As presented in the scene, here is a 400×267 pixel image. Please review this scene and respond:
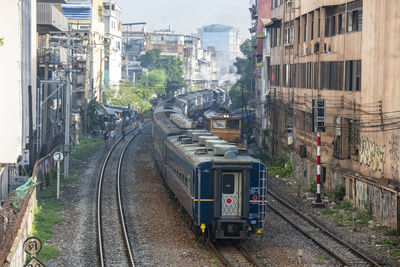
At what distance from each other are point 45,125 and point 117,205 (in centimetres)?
1911

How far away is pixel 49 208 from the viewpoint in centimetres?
2572

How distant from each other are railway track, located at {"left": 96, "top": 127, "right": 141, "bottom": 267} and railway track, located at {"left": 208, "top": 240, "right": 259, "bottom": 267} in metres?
2.53

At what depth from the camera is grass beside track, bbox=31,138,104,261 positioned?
19.1 meters

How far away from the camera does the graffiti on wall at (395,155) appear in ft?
76.5

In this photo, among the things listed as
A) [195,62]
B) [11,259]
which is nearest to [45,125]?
[11,259]

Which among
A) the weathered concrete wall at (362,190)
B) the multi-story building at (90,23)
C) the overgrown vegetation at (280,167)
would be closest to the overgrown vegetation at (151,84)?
the multi-story building at (90,23)

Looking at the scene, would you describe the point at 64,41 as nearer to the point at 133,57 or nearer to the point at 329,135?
the point at 329,135

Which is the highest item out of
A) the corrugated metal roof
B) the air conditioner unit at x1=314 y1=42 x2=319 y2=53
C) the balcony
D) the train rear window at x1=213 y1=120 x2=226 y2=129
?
the corrugated metal roof

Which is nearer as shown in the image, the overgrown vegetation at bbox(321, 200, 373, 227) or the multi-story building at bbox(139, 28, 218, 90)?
the overgrown vegetation at bbox(321, 200, 373, 227)

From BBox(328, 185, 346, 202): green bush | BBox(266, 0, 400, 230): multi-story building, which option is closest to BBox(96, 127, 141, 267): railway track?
BBox(266, 0, 400, 230): multi-story building

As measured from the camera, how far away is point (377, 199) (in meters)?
23.6

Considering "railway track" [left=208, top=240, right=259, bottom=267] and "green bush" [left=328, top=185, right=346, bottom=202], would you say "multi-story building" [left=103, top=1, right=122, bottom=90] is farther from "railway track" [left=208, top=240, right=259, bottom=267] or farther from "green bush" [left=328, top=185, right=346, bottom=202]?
"railway track" [left=208, top=240, right=259, bottom=267]

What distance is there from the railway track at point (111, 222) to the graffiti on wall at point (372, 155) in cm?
1024

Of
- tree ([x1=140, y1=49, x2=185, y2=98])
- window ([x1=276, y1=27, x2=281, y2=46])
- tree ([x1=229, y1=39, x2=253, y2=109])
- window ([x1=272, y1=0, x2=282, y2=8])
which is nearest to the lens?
window ([x1=276, y1=27, x2=281, y2=46])
